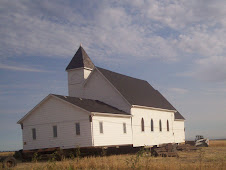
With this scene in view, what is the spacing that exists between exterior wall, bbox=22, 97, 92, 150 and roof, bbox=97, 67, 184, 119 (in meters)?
7.88

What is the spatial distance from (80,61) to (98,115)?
40.4ft

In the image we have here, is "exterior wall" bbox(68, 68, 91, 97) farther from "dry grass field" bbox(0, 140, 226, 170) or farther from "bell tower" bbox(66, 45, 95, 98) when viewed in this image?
"dry grass field" bbox(0, 140, 226, 170)

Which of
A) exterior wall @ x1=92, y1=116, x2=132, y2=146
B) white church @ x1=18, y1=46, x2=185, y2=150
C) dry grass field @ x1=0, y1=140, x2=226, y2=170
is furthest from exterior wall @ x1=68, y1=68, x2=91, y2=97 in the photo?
dry grass field @ x1=0, y1=140, x2=226, y2=170

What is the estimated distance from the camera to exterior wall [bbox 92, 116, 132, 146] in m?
32.2

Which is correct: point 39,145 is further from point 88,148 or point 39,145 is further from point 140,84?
point 140,84

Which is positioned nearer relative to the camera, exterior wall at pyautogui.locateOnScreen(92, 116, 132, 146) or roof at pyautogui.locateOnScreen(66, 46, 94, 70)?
exterior wall at pyautogui.locateOnScreen(92, 116, 132, 146)

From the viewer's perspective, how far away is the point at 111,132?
3450cm

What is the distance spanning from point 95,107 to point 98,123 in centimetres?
227

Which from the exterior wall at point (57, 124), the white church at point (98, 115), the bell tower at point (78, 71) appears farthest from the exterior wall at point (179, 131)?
the exterior wall at point (57, 124)

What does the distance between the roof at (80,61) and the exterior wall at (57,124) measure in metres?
10.2

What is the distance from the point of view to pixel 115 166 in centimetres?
1803

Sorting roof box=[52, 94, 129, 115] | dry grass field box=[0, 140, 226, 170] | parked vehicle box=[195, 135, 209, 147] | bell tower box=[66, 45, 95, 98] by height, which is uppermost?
bell tower box=[66, 45, 95, 98]

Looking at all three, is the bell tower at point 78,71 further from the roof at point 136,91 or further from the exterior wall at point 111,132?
the exterior wall at point 111,132

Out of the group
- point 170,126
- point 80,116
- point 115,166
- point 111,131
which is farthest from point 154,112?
point 115,166
